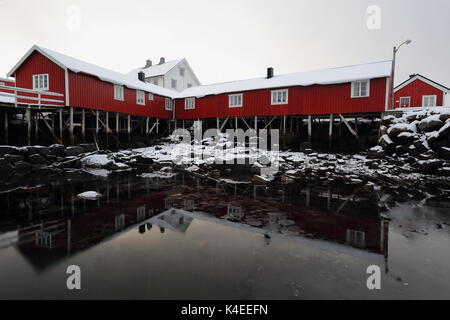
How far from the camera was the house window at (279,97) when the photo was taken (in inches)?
835

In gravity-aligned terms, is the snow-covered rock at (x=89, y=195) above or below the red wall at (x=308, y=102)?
below

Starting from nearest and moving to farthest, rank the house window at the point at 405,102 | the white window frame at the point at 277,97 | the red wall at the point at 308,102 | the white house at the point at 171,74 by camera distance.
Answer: the red wall at the point at 308,102
the white window frame at the point at 277,97
the house window at the point at 405,102
the white house at the point at 171,74

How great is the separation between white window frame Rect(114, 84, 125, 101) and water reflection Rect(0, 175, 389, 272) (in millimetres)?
12764

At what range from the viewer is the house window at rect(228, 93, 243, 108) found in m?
23.3

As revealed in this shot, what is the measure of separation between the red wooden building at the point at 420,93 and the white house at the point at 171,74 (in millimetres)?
28950

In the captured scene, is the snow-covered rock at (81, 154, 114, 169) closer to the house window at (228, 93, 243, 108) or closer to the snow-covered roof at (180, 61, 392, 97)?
the house window at (228, 93, 243, 108)

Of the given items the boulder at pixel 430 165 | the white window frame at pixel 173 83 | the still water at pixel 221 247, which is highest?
the white window frame at pixel 173 83

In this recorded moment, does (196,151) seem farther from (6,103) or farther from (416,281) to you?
(416,281)

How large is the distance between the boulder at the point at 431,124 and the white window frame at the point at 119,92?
22.6m

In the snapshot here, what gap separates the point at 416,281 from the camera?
3.58m

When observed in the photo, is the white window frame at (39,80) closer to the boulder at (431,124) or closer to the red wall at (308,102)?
the red wall at (308,102)

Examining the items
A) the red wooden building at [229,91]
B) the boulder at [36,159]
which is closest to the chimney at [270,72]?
the red wooden building at [229,91]

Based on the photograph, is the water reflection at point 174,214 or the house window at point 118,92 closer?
the water reflection at point 174,214

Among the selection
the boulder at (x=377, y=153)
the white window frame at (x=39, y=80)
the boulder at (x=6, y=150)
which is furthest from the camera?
the white window frame at (x=39, y=80)
